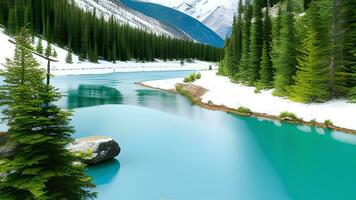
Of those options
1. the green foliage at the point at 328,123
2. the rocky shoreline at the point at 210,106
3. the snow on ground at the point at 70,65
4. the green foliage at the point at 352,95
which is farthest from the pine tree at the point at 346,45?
the snow on ground at the point at 70,65

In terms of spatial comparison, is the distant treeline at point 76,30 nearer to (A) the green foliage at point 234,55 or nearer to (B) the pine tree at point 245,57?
(A) the green foliage at point 234,55

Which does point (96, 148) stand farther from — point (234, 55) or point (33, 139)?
point (234, 55)

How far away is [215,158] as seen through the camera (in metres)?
24.5

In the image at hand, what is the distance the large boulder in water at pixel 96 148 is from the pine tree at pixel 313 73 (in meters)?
23.8

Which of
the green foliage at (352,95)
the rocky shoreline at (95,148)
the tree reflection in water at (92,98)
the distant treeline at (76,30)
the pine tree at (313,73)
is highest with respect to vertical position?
the distant treeline at (76,30)

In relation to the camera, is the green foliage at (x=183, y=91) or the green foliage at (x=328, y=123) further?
the green foliage at (x=183, y=91)

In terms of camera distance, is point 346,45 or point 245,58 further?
point 245,58

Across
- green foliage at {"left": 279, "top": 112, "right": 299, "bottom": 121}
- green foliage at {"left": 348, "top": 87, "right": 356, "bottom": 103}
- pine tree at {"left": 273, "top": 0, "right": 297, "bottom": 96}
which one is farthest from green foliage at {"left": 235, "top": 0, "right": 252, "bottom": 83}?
green foliage at {"left": 348, "top": 87, "right": 356, "bottom": 103}

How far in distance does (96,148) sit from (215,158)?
7587 millimetres

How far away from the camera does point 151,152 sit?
2486cm

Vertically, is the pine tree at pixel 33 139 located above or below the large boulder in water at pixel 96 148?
above

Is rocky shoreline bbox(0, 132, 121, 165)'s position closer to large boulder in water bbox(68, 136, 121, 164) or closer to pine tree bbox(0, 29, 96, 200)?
large boulder in water bbox(68, 136, 121, 164)

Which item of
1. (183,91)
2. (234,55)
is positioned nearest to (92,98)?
(183,91)

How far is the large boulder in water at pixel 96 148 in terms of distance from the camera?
20.1m
